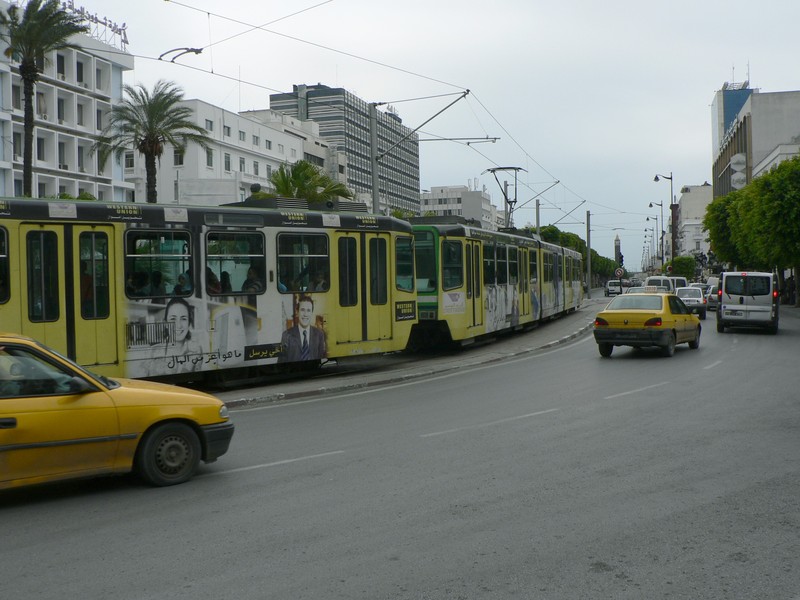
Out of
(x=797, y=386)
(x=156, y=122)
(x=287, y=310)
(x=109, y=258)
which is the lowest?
(x=797, y=386)

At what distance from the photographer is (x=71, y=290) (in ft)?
41.9

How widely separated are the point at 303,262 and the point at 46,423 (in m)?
9.44

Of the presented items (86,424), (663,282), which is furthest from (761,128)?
(86,424)

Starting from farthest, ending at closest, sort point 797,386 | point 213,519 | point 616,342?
point 616,342
point 797,386
point 213,519

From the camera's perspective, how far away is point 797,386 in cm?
1434

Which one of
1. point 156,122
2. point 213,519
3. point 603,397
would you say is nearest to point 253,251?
point 603,397

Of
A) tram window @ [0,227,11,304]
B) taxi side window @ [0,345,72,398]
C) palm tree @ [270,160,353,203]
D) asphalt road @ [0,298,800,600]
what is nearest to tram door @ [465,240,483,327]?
asphalt road @ [0,298,800,600]

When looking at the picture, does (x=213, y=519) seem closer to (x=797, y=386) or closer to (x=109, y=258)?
(x=109, y=258)

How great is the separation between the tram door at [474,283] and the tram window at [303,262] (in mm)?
6241

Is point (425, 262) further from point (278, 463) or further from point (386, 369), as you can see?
point (278, 463)

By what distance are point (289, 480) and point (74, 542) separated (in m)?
2.24

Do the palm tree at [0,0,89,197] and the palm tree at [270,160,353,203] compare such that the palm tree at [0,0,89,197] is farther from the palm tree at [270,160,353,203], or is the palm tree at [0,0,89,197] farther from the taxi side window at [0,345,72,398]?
the taxi side window at [0,345,72,398]

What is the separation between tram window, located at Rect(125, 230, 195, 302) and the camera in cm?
1345

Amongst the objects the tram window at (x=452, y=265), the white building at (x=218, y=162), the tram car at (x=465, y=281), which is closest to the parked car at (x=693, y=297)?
the tram car at (x=465, y=281)
